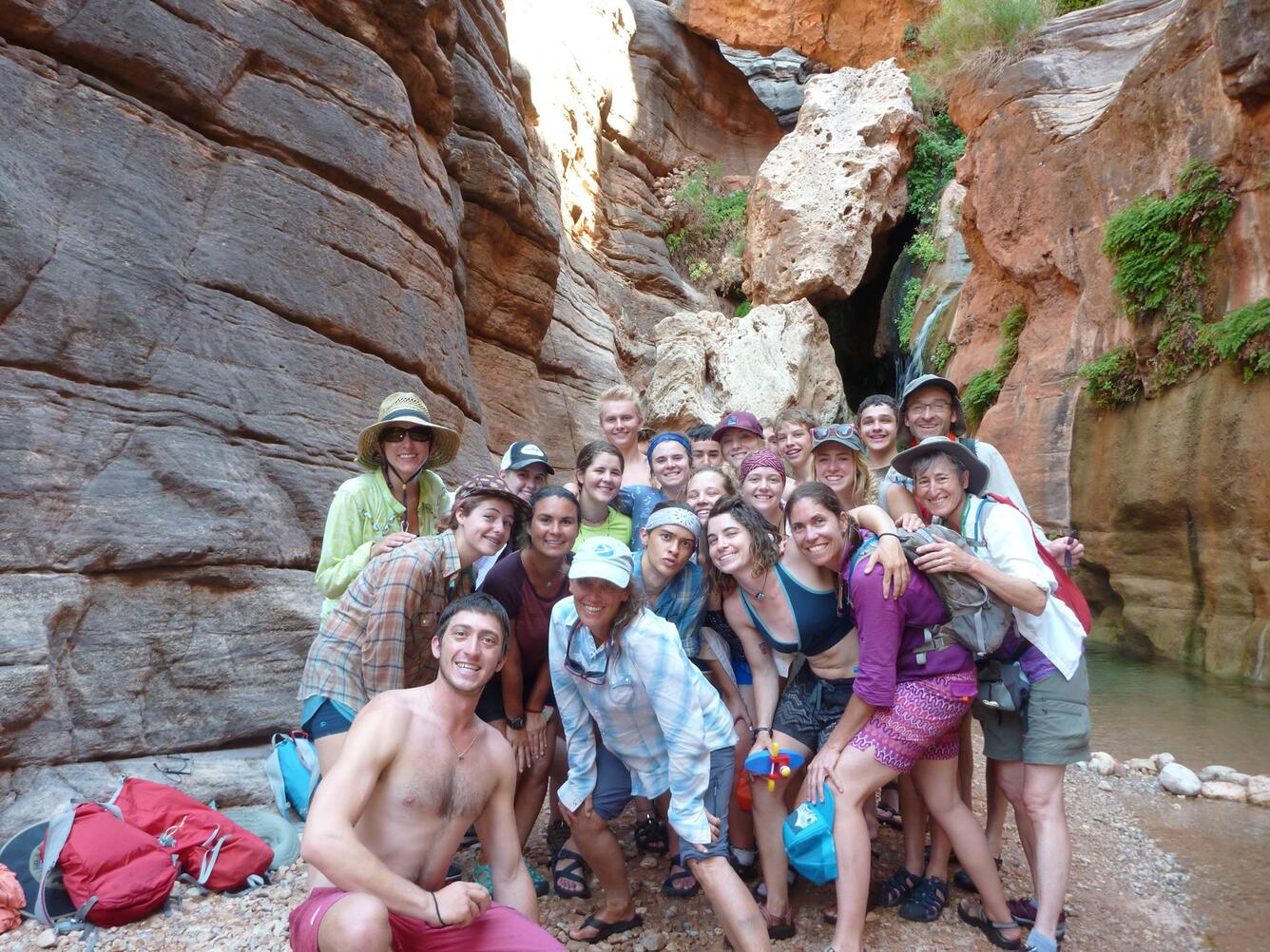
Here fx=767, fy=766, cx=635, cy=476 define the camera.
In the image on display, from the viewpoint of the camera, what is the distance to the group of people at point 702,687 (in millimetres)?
2625

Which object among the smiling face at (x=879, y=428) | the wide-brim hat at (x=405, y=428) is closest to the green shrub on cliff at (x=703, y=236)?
the smiling face at (x=879, y=428)

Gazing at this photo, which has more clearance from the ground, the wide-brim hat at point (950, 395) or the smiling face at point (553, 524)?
the wide-brim hat at point (950, 395)

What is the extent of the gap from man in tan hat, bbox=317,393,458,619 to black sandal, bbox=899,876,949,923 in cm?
272

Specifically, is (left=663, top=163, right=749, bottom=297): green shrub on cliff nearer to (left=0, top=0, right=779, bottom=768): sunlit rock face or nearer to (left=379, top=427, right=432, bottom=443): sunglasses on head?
(left=0, top=0, right=779, bottom=768): sunlit rock face

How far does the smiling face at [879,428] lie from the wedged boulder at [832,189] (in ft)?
42.1

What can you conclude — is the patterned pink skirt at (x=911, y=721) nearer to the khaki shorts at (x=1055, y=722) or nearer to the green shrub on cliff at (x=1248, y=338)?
the khaki shorts at (x=1055, y=722)

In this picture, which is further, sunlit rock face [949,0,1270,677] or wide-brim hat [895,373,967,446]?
sunlit rock face [949,0,1270,677]

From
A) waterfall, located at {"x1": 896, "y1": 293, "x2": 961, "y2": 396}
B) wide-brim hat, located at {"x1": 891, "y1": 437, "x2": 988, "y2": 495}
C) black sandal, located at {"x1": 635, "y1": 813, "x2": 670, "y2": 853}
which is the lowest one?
black sandal, located at {"x1": 635, "y1": 813, "x2": 670, "y2": 853}

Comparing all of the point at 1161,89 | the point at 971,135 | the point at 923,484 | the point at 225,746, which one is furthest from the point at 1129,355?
the point at 225,746

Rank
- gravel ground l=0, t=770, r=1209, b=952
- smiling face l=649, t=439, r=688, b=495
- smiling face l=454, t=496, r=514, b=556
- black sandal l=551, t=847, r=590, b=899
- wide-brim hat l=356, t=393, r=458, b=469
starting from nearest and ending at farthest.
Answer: gravel ground l=0, t=770, r=1209, b=952 < smiling face l=454, t=496, r=514, b=556 < black sandal l=551, t=847, r=590, b=899 < wide-brim hat l=356, t=393, r=458, b=469 < smiling face l=649, t=439, r=688, b=495

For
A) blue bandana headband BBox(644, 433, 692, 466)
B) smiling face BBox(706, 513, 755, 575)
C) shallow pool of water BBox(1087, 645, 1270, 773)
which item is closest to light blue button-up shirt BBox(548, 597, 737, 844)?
smiling face BBox(706, 513, 755, 575)

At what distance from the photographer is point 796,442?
4.73m

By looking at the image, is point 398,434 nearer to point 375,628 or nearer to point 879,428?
point 375,628

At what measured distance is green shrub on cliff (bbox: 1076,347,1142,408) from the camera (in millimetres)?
10305
